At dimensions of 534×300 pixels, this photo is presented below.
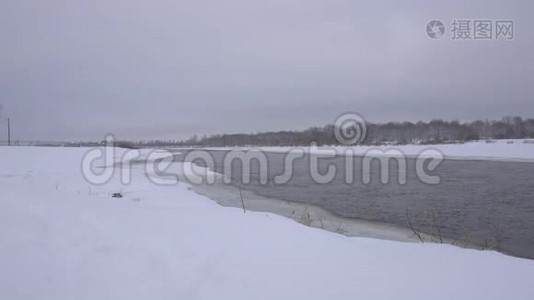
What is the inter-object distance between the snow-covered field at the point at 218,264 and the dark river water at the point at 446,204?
374cm

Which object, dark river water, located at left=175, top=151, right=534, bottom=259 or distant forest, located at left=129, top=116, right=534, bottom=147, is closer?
dark river water, located at left=175, top=151, right=534, bottom=259

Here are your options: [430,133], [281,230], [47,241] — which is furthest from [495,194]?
[430,133]

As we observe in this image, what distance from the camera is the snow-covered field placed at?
356 cm

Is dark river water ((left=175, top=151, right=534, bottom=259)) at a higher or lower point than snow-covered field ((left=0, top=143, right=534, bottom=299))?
lower

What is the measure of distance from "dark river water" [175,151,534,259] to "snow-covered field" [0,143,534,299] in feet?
12.3

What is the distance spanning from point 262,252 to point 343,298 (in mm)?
1422

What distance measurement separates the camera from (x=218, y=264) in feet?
13.5

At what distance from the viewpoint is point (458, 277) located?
399 cm

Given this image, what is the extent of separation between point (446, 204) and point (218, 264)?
454 inches
